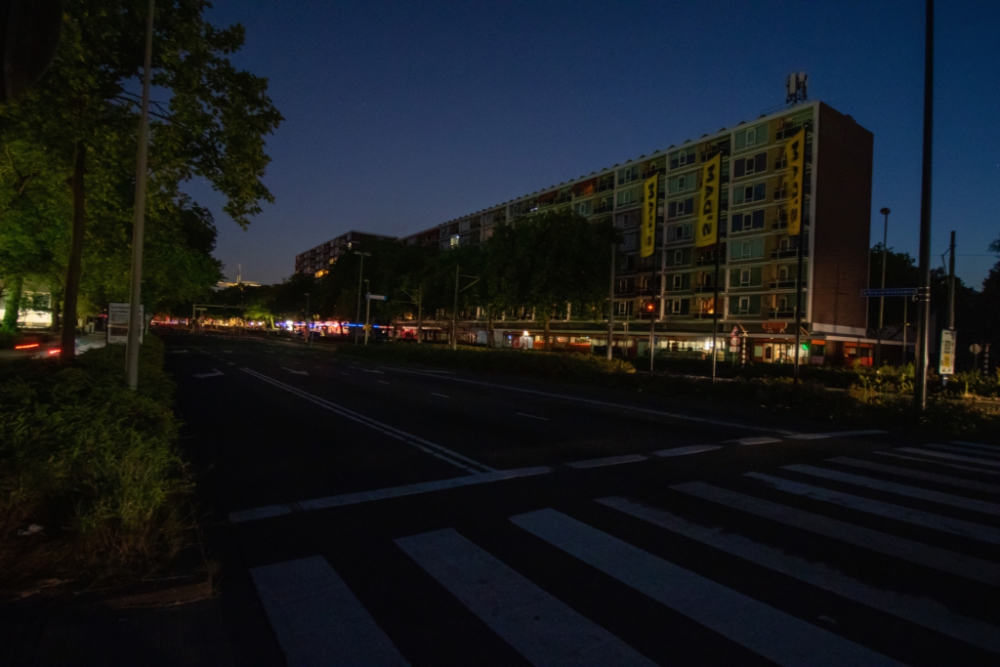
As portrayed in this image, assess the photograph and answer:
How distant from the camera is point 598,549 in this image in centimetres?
539

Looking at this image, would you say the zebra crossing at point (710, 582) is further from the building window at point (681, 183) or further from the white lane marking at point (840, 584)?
the building window at point (681, 183)

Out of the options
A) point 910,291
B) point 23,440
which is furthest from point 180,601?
point 910,291

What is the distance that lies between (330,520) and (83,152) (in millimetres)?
10270

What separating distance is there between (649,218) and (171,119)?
26.3 metres

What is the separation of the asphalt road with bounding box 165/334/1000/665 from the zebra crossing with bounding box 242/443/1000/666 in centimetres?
2

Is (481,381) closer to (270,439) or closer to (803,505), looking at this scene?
(270,439)

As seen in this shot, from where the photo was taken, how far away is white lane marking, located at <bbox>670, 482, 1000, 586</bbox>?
5.06m

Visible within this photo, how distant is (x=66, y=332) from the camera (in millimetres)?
12305

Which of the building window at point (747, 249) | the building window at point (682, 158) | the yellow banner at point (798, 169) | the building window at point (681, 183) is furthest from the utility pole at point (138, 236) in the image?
the building window at point (682, 158)

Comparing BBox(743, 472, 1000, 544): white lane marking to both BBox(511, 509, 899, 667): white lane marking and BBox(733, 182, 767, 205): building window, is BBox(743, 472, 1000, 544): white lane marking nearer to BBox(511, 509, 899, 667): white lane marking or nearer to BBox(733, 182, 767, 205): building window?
BBox(511, 509, 899, 667): white lane marking

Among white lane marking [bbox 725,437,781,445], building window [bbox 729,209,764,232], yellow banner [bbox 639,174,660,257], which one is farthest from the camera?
building window [bbox 729,209,764,232]

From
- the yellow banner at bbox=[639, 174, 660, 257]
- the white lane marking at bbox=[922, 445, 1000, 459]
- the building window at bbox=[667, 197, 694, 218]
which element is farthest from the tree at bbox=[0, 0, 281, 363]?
the building window at bbox=[667, 197, 694, 218]

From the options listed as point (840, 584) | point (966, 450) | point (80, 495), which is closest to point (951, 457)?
point (966, 450)

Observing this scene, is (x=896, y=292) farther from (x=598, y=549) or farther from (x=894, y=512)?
(x=598, y=549)
